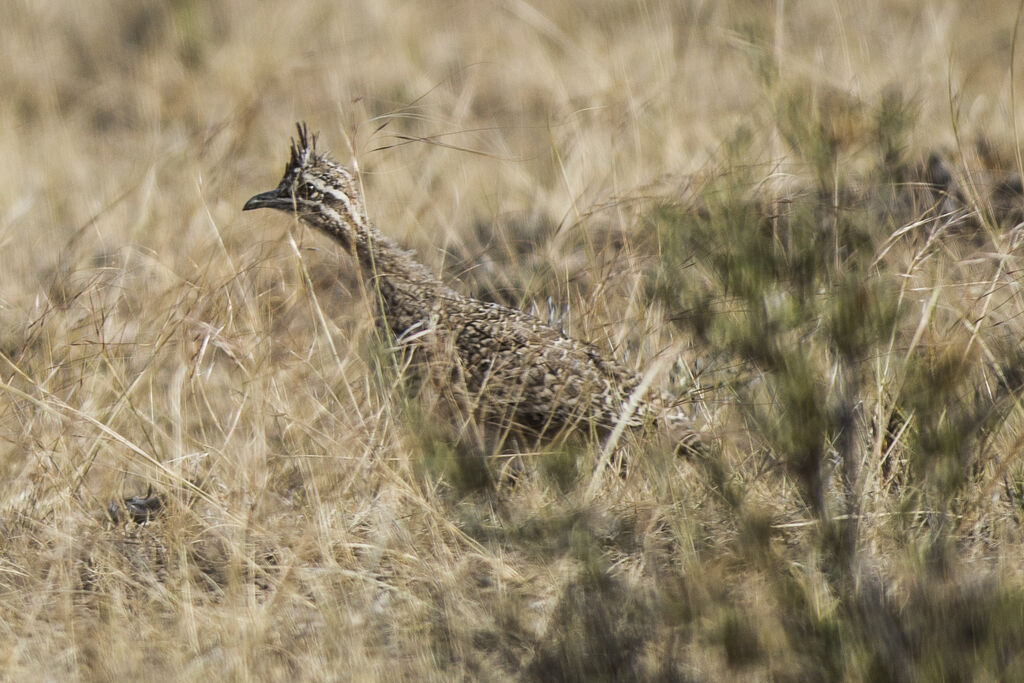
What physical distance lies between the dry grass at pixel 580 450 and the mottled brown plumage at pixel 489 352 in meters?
0.19

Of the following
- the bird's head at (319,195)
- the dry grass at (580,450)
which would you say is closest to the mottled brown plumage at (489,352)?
the bird's head at (319,195)

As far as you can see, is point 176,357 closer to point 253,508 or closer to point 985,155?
point 253,508

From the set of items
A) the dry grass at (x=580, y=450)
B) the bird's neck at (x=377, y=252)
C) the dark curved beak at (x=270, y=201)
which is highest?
the dark curved beak at (x=270, y=201)

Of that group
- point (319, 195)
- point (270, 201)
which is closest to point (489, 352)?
point (319, 195)

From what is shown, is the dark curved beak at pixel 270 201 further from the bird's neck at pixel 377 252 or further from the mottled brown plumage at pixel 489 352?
the bird's neck at pixel 377 252

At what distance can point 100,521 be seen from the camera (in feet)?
12.7

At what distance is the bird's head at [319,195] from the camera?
4.66 metres

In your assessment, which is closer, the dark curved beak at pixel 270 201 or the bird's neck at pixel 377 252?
the bird's neck at pixel 377 252

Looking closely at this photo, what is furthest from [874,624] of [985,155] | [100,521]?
[985,155]

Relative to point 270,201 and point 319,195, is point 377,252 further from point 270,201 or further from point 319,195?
point 270,201

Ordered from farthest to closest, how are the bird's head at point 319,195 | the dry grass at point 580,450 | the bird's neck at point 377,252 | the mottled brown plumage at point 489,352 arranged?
the bird's head at point 319,195 → the bird's neck at point 377,252 → the mottled brown plumage at point 489,352 → the dry grass at point 580,450

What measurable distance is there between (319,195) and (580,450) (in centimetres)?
166

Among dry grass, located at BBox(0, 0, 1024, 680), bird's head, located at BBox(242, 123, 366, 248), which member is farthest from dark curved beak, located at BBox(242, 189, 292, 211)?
dry grass, located at BBox(0, 0, 1024, 680)

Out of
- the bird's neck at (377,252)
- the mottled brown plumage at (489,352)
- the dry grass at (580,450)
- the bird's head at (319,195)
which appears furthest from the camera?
the bird's head at (319,195)
